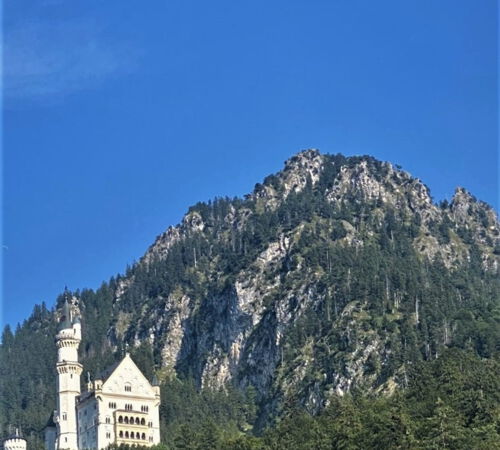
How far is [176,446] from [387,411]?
34429mm

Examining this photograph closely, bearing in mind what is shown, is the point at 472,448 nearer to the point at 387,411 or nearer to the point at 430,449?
the point at 430,449

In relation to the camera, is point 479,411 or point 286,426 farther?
point 286,426

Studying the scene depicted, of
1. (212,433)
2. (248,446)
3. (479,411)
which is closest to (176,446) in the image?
(212,433)

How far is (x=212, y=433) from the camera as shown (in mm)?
190500

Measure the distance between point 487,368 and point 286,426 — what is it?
85.1 feet

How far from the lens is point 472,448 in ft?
478

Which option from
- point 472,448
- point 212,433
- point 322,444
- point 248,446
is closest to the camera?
point 472,448

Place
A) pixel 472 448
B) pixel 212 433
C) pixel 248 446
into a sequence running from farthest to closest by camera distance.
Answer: pixel 212 433
pixel 248 446
pixel 472 448

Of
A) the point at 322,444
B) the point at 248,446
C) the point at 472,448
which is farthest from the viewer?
the point at 248,446

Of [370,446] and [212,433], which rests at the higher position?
[212,433]

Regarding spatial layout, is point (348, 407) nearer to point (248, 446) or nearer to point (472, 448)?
point (248, 446)

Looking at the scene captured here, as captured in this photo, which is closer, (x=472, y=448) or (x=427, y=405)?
(x=472, y=448)

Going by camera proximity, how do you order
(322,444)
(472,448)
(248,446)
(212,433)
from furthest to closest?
1. (212,433)
2. (248,446)
3. (322,444)
4. (472,448)

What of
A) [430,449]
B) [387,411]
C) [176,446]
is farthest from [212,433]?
[430,449]
